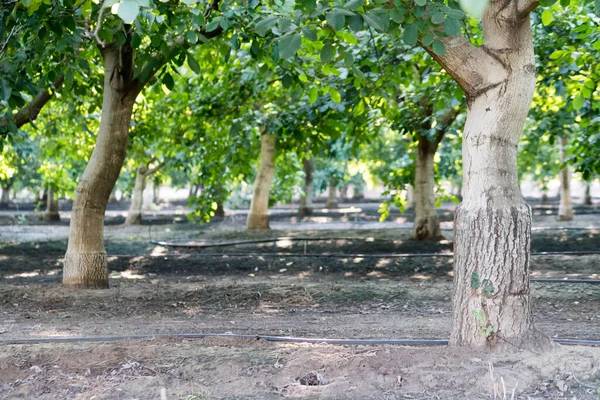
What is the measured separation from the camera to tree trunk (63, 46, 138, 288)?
8539mm

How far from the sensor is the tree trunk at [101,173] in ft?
28.0

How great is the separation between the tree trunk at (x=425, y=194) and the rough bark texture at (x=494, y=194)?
933cm

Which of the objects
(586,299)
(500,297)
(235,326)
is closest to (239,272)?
(235,326)

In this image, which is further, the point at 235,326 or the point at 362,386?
the point at 235,326

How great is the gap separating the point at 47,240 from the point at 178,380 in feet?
44.8

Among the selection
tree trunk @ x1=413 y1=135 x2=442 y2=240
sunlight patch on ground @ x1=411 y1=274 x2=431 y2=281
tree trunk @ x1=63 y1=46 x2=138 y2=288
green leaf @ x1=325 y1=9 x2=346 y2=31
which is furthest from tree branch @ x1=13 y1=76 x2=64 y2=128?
tree trunk @ x1=413 y1=135 x2=442 y2=240

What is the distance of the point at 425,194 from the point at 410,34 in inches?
422

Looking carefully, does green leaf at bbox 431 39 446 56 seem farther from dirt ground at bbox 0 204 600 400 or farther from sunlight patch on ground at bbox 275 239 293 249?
sunlight patch on ground at bbox 275 239 293 249

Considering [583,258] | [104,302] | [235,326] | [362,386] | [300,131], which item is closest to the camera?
[362,386]

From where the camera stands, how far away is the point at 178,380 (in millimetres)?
4520

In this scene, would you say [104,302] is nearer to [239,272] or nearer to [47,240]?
[239,272]

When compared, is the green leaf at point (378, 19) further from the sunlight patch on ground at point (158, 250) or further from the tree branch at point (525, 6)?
the sunlight patch on ground at point (158, 250)

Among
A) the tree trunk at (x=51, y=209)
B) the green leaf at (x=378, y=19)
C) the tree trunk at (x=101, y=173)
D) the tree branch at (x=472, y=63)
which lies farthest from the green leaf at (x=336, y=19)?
the tree trunk at (x=51, y=209)

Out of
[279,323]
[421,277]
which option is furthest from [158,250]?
[279,323]
